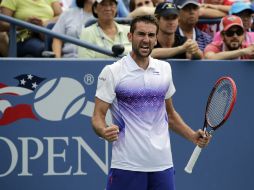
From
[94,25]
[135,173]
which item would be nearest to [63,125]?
[94,25]

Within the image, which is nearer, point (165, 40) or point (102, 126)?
point (102, 126)

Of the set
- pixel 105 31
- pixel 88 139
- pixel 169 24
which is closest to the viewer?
pixel 88 139

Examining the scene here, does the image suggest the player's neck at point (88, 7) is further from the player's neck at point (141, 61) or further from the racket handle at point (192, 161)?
the racket handle at point (192, 161)

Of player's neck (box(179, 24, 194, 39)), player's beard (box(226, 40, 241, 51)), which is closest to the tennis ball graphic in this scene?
player's neck (box(179, 24, 194, 39))

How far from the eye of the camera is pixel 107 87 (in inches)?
219

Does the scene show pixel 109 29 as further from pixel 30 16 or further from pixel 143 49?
pixel 143 49

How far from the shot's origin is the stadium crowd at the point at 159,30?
7.83 meters

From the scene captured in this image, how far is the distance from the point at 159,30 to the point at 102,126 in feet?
8.54

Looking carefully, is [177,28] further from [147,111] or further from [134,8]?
[147,111]

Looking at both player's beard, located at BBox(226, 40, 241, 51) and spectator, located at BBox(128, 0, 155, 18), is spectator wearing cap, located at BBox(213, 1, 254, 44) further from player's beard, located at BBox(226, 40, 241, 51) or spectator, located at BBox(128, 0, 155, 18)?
spectator, located at BBox(128, 0, 155, 18)

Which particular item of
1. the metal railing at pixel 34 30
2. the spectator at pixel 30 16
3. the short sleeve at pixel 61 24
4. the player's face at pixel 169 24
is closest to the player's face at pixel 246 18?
the player's face at pixel 169 24

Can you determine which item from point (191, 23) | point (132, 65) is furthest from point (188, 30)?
point (132, 65)

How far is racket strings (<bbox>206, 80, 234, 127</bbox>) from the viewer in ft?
18.8

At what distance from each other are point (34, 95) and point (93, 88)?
1.77ft
